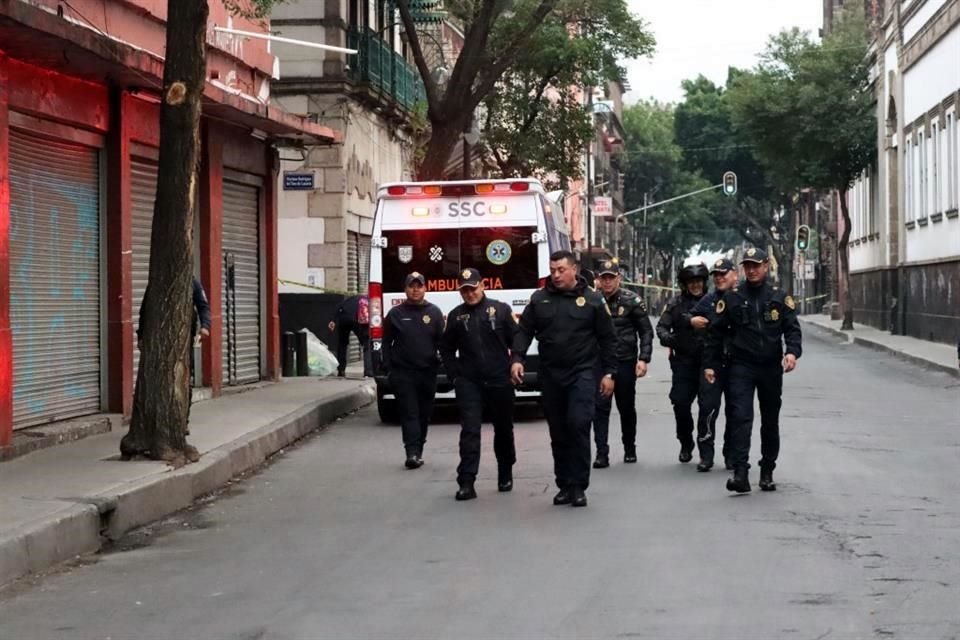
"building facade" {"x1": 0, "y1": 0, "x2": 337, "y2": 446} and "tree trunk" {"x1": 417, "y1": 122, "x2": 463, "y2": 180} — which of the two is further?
"tree trunk" {"x1": 417, "y1": 122, "x2": 463, "y2": 180}

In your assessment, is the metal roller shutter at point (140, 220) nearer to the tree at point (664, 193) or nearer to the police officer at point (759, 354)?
the police officer at point (759, 354)

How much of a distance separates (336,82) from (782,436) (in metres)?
15.4

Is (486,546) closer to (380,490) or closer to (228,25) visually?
(380,490)

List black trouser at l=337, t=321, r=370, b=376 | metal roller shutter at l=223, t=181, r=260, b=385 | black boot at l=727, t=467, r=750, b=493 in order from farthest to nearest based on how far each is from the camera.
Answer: black trouser at l=337, t=321, r=370, b=376 → metal roller shutter at l=223, t=181, r=260, b=385 → black boot at l=727, t=467, r=750, b=493

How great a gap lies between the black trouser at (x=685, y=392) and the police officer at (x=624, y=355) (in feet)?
1.17

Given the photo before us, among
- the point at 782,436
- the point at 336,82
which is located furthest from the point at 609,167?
the point at 782,436

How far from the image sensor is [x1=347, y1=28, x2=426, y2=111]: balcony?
3116 cm

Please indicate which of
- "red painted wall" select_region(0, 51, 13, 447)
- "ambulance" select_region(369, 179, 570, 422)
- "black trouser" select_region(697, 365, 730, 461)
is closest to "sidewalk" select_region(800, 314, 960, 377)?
"ambulance" select_region(369, 179, 570, 422)

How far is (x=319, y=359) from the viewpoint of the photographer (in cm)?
2780

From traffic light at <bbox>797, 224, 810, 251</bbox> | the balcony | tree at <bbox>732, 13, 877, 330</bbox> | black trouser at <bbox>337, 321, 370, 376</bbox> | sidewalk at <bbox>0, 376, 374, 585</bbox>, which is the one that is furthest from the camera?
traffic light at <bbox>797, 224, 810, 251</bbox>

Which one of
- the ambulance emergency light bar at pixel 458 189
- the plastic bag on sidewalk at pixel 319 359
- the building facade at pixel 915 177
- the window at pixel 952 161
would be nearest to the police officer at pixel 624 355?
the ambulance emergency light bar at pixel 458 189

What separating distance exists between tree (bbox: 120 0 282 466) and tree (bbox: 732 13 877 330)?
40.4 meters

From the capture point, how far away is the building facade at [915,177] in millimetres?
38844

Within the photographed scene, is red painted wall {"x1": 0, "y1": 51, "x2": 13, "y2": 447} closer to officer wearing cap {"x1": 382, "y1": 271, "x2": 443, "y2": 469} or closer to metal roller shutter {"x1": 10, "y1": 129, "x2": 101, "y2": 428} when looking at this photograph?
metal roller shutter {"x1": 10, "y1": 129, "x2": 101, "y2": 428}
